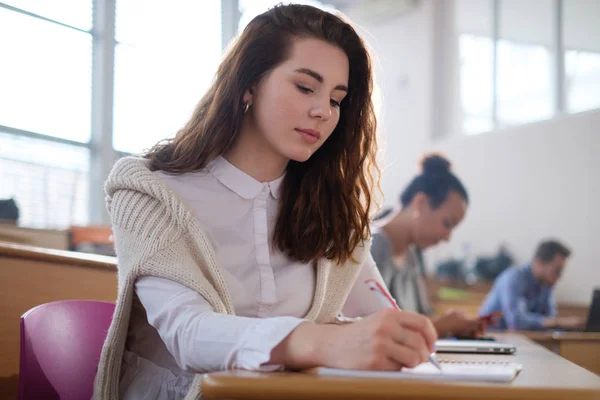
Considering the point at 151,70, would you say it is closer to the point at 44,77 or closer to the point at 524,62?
the point at 44,77

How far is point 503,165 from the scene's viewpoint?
6391 mm

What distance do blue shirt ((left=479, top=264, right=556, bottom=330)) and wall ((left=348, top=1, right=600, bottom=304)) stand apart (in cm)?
96

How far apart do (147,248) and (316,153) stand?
0.49m

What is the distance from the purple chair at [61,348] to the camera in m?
1.20

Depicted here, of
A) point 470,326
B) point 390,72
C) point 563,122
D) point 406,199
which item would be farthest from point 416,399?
point 390,72

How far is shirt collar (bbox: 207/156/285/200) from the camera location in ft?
4.37

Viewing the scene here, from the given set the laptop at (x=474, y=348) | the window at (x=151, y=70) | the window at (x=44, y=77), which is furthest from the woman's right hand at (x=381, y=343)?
the window at (x=151, y=70)

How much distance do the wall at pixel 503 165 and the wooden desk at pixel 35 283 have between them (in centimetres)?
367

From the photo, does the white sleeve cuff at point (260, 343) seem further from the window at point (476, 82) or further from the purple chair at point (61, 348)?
the window at point (476, 82)

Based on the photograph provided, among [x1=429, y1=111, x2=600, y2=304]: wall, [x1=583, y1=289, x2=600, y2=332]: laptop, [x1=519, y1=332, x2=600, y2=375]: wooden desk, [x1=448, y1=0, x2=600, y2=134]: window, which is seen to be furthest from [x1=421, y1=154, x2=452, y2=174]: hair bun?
[x1=448, y1=0, x2=600, y2=134]: window

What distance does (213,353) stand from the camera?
897mm

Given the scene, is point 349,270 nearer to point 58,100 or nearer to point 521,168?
point 58,100

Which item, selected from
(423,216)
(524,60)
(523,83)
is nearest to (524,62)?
(524,60)

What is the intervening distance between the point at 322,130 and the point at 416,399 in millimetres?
715
